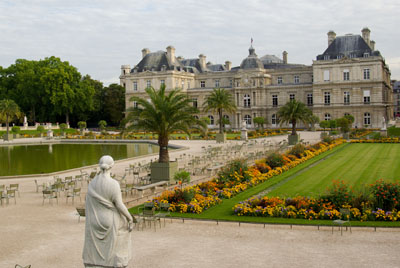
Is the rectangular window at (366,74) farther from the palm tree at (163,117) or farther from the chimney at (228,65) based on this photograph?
the palm tree at (163,117)

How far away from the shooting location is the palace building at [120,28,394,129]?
225 ft

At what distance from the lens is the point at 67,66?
7725 cm

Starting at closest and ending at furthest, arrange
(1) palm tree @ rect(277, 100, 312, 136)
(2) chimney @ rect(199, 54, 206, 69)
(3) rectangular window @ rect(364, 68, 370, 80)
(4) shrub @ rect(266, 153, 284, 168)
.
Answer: (4) shrub @ rect(266, 153, 284, 168)
(1) palm tree @ rect(277, 100, 312, 136)
(3) rectangular window @ rect(364, 68, 370, 80)
(2) chimney @ rect(199, 54, 206, 69)

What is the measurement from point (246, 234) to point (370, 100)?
61588 millimetres

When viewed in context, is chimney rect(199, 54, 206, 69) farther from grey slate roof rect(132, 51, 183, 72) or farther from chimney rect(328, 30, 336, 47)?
chimney rect(328, 30, 336, 47)

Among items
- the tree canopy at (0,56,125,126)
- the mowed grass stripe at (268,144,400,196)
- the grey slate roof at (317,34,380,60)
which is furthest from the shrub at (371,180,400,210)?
the tree canopy at (0,56,125,126)

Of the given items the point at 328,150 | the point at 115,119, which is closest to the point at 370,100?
the point at 328,150

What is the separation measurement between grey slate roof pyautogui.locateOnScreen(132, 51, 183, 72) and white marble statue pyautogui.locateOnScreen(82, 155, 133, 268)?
76.1 metres

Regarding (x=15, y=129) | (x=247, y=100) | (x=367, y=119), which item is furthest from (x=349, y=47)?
(x=15, y=129)

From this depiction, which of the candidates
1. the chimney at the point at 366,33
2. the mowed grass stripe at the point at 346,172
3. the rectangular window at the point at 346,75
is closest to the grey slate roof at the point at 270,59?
the chimney at the point at 366,33

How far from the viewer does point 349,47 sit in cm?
7019

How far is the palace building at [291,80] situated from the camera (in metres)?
68.5

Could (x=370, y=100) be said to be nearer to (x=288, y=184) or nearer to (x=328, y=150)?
(x=328, y=150)

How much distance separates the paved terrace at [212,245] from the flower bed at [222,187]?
1.59 metres
